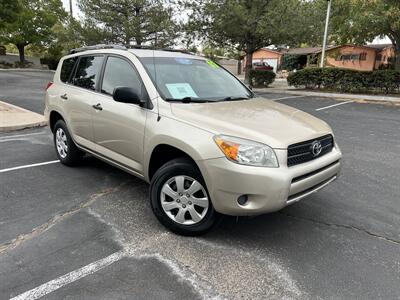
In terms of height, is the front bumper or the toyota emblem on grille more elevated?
the toyota emblem on grille

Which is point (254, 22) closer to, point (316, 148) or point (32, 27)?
point (316, 148)

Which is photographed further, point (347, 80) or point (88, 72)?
point (347, 80)

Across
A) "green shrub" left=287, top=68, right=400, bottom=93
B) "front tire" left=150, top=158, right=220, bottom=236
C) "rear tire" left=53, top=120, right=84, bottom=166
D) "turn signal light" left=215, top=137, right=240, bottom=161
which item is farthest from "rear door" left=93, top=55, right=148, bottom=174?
"green shrub" left=287, top=68, right=400, bottom=93

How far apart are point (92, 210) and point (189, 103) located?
1.62 meters

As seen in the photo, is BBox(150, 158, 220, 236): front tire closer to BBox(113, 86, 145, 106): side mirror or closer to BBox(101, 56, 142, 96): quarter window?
BBox(113, 86, 145, 106): side mirror

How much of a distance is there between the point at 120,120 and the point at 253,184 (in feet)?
5.88

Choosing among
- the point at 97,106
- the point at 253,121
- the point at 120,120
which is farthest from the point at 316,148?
the point at 97,106

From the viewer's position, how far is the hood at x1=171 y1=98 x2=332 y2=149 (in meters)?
3.16

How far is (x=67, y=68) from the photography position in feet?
18.1

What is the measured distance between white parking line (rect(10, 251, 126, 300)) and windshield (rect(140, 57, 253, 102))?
5.38 ft

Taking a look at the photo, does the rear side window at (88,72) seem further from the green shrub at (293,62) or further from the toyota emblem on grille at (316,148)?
the green shrub at (293,62)

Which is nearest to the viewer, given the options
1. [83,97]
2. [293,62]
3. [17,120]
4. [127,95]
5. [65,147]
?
[127,95]

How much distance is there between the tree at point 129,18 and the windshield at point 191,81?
20.7 meters

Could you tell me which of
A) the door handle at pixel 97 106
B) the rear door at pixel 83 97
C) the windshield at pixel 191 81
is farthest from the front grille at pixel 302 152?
the rear door at pixel 83 97
